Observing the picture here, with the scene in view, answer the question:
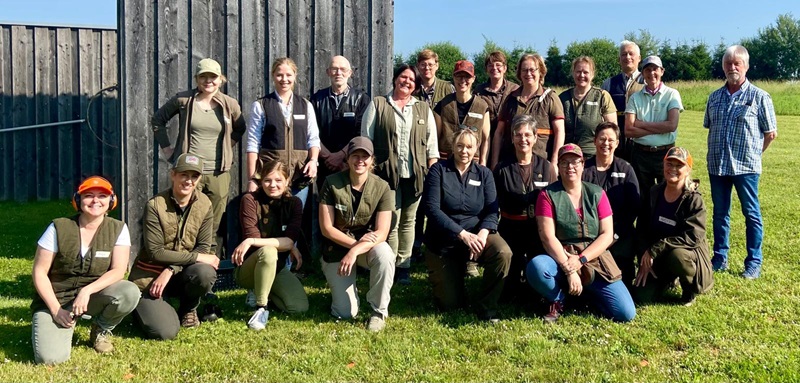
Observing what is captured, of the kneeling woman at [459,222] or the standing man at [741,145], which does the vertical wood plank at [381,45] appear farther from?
the standing man at [741,145]

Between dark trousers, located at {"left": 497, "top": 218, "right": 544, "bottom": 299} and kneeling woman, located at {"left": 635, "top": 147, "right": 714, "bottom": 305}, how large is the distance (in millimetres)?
826

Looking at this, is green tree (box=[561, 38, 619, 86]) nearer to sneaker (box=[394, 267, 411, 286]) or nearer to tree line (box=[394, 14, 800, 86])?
tree line (box=[394, 14, 800, 86])

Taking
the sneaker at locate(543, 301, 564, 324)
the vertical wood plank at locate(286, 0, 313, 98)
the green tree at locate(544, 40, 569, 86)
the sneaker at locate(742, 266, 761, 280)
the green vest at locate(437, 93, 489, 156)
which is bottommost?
the sneaker at locate(543, 301, 564, 324)

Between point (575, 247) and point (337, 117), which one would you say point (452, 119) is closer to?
point (337, 117)

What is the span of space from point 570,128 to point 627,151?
0.70 metres

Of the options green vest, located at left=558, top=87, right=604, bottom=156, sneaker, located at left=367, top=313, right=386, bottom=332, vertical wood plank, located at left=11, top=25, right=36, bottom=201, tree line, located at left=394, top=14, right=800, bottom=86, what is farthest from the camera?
tree line, located at left=394, top=14, right=800, bottom=86

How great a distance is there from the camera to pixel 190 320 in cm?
500

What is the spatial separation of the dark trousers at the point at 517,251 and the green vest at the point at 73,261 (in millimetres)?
2856

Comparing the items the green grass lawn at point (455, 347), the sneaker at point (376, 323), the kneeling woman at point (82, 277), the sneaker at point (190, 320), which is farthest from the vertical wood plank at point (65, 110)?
the sneaker at point (376, 323)

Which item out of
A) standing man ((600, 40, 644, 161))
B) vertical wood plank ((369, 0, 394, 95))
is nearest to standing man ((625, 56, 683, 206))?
standing man ((600, 40, 644, 161))

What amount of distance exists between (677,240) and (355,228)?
238cm

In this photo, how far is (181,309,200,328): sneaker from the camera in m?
4.98

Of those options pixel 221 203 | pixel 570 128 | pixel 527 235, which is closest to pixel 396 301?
pixel 527 235

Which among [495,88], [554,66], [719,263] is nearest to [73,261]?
[495,88]
